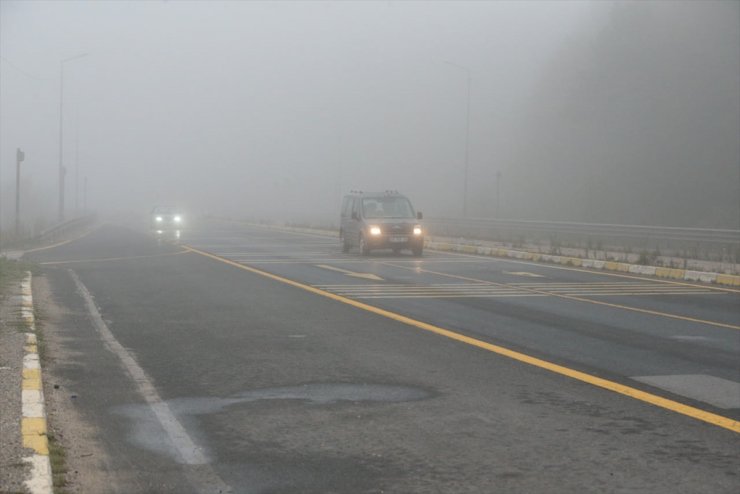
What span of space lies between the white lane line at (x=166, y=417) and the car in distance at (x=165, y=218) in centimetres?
4749

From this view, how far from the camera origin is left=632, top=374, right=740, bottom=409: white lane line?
301 inches

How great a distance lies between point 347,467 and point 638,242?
32.4 meters

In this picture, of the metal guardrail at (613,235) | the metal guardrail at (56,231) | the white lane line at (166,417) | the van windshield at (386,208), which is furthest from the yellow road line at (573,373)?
the metal guardrail at (56,231)

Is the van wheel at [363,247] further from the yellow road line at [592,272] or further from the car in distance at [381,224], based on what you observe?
the yellow road line at [592,272]

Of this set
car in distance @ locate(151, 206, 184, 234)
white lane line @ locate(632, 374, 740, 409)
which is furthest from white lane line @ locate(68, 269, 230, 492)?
car in distance @ locate(151, 206, 184, 234)

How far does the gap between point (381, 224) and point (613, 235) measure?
1122cm

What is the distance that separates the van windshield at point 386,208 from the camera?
29.7 meters

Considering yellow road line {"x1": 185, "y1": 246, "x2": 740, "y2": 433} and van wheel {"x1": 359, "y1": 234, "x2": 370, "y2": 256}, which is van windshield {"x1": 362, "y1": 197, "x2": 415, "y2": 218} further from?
yellow road line {"x1": 185, "y1": 246, "x2": 740, "y2": 433}

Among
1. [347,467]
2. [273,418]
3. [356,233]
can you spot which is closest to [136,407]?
[273,418]

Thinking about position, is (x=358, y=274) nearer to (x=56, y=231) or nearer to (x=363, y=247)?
(x=363, y=247)

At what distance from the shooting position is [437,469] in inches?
220

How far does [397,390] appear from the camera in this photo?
7.96m

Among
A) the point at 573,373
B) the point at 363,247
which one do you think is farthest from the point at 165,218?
the point at 573,373

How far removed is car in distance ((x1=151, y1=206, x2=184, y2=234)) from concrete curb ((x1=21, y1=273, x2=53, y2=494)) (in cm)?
4887
